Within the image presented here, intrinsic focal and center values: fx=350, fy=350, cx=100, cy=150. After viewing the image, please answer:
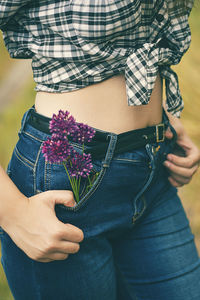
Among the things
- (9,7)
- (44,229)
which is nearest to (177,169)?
(44,229)

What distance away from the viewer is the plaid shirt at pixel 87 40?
2.81 feet

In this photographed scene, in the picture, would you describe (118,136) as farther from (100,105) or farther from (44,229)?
→ (44,229)

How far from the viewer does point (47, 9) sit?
2.88 ft

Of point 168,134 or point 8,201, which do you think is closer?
point 8,201

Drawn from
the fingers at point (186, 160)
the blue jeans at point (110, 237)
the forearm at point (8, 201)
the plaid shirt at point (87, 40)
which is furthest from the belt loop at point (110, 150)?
the fingers at point (186, 160)

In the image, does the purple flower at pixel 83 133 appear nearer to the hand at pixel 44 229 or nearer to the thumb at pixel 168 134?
the hand at pixel 44 229

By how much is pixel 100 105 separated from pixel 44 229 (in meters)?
0.35

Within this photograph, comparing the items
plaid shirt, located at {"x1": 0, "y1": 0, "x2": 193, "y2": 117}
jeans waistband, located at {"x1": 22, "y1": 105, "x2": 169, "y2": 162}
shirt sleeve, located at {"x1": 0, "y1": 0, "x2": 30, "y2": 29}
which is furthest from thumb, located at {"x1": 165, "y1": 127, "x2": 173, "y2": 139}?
shirt sleeve, located at {"x1": 0, "y1": 0, "x2": 30, "y2": 29}

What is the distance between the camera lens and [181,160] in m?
1.19

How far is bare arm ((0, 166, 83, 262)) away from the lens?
2.56ft

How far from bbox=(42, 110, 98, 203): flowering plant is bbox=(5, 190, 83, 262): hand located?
0.06 m

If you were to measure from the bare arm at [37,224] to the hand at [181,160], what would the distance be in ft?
1.56

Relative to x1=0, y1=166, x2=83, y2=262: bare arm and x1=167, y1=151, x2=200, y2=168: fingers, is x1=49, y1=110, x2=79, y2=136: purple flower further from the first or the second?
x1=167, y1=151, x2=200, y2=168: fingers

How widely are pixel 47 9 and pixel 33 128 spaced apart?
0.30 m
